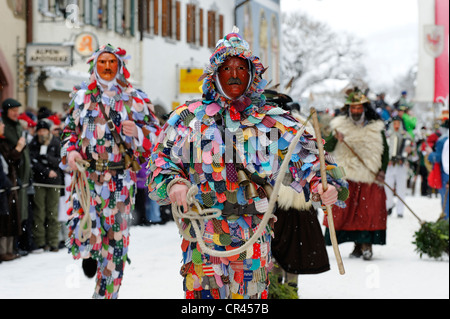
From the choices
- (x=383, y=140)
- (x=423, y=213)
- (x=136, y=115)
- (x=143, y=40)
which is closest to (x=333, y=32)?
(x=143, y=40)

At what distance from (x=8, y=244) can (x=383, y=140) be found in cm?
453

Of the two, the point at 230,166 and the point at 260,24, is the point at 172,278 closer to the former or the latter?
the point at 230,166

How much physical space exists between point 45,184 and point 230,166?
634cm

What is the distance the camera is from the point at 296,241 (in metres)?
7.02

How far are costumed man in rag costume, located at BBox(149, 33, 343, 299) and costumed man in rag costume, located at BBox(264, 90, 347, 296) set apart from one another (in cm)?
268

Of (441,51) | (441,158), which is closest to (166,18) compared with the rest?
(441,51)

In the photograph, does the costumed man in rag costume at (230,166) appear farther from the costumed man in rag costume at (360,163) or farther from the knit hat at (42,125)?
the knit hat at (42,125)

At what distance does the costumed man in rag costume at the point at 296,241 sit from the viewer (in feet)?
22.8

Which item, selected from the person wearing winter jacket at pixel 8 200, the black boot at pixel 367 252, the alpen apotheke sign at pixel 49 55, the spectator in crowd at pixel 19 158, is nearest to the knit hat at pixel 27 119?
the spectator in crowd at pixel 19 158

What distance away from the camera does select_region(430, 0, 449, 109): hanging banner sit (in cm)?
2062

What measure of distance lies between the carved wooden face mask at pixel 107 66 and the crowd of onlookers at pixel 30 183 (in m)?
2.92

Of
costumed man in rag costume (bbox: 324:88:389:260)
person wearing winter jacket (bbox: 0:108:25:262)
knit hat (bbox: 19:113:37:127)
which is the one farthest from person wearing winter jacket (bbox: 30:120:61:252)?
costumed man in rag costume (bbox: 324:88:389:260)

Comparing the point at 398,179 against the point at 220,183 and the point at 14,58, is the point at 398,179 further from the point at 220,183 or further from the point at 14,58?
the point at 220,183

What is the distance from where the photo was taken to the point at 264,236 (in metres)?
4.29
